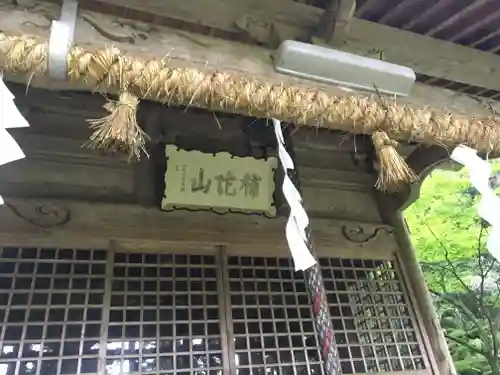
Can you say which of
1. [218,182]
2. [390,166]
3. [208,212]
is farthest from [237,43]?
[208,212]

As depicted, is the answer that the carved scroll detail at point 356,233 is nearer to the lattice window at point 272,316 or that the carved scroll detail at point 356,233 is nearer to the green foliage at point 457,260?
the lattice window at point 272,316

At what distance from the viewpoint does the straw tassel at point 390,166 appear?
207cm

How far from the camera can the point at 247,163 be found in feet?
11.1

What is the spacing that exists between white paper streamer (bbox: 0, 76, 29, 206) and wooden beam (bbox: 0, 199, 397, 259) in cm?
136

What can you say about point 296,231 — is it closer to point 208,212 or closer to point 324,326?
point 324,326

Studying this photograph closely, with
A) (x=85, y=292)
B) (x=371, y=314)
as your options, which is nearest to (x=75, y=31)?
(x=85, y=292)

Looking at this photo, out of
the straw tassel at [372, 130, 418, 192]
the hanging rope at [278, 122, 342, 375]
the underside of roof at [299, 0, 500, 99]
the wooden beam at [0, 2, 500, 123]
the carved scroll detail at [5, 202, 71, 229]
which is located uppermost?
the underside of roof at [299, 0, 500, 99]

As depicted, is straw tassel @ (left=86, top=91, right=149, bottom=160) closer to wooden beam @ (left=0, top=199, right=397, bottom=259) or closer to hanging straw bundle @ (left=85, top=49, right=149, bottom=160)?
hanging straw bundle @ (left=85, top=49, right=149, bottom=160)

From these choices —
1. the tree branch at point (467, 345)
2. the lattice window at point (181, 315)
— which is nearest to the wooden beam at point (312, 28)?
the lattice window at point (181, 315)

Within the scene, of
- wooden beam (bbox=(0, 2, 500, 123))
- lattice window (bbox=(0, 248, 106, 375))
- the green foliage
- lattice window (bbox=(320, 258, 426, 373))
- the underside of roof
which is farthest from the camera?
the green foliage

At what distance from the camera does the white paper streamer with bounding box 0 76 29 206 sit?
1607mm

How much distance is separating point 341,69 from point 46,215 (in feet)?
6.63

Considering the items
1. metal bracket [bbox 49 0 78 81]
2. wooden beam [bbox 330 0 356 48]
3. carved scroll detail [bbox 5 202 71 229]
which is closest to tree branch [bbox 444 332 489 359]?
wooden beam [bbox 330 0 356 48]

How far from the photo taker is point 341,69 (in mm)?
2312
